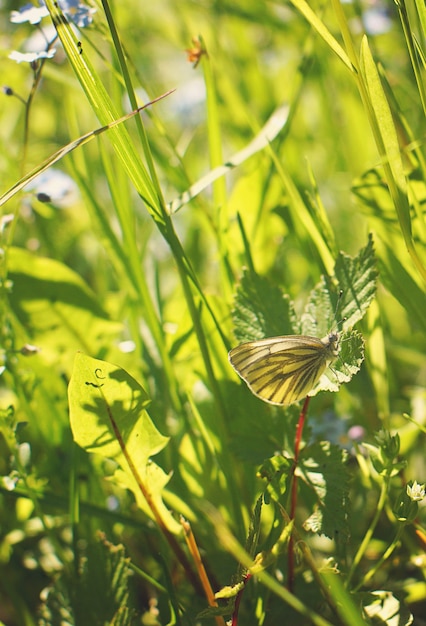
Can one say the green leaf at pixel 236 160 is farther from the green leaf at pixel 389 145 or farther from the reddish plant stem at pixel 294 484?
the reddish plant stem at pixel 294 484

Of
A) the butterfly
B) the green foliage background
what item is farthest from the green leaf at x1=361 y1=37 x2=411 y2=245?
the butterfly

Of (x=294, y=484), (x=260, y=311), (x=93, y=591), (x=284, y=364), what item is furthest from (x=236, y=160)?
(x=93, y=591)

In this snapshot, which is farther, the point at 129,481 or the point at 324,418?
the point at 324,418

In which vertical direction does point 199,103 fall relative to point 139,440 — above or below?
above

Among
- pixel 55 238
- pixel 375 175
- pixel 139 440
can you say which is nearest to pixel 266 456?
pixel 139 440

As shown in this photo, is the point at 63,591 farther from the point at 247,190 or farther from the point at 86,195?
the point at 247,190

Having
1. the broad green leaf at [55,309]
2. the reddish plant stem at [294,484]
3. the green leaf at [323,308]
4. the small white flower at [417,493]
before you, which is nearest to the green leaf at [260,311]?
the green leaf at [323,308]

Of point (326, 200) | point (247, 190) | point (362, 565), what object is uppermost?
point (326, 200)
